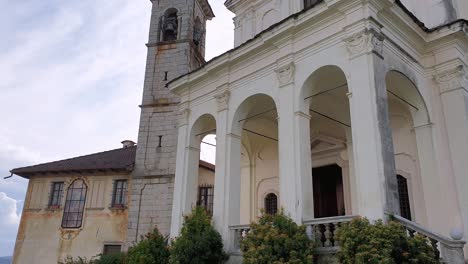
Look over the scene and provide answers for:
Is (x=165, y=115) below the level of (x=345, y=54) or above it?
above

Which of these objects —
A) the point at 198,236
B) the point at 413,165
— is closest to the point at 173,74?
the point at 198,236

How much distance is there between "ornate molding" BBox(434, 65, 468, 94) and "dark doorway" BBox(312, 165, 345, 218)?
4.66 m

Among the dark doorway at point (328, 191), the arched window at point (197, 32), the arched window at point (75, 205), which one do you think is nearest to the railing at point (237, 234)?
the dark doorway at point (328, 191)

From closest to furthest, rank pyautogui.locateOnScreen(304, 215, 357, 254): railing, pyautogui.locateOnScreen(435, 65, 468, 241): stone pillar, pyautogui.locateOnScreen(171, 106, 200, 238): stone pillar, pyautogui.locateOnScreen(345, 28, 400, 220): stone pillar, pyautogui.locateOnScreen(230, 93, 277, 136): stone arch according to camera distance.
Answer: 1. pyautogui.locateOnScreen(345, 28, 400, 220): stone pillar
2. pyautogui.locateOnScreen(304, 215, 357, 254): railing
3. pyautogui.locateOnScreen(435, 65, 468, 241): stone pillar
4. pyautogui.locateOnScreen(230, 93, 277, 136): stone arch
5. pyautogui.locateOnScreen(171, 106, 200, 238): stone pillar

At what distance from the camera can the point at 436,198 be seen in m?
8.96

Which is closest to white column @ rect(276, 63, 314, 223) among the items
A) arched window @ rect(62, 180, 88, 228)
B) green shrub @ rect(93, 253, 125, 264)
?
green shrub @ rect(93, 253, 125, 264)

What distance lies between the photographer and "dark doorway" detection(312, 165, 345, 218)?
13348 mm

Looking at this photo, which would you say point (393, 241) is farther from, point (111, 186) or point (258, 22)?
point (111, 186)

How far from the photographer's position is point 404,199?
1041 centimetres

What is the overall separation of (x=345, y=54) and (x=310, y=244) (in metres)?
4.09

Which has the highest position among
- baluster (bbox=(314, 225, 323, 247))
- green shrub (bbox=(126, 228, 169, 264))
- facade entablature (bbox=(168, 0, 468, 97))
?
facade entablature (bbox=(168, 0, 468, 97))

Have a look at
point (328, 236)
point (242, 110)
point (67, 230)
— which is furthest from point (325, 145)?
point (67, 230)

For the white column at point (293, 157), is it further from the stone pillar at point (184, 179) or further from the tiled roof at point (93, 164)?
the tiled roof at point (93, 164)

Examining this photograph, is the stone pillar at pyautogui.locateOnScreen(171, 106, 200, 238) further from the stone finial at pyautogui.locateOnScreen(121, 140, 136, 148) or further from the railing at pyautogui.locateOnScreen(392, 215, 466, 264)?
the stone finial at pyautogui.locateOnScreen(121, 140, 136, 148)
